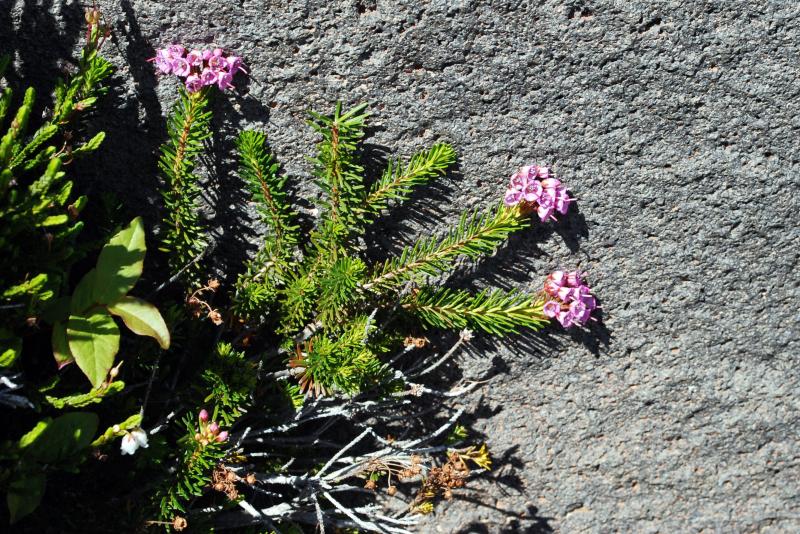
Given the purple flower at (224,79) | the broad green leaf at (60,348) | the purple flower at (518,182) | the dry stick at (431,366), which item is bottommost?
the dry stick at (431,366)

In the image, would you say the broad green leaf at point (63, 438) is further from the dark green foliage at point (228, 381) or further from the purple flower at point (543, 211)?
the purple flower at point (543, 211)

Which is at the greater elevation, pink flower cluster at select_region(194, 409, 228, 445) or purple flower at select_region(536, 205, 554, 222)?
purple flower at select_region(536, 205, 554, 222)

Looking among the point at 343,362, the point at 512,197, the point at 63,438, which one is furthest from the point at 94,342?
the point at 512,197

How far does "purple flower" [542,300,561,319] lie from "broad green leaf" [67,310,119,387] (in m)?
0.99

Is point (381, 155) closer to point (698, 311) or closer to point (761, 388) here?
point (698, 311)

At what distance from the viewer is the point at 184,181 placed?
1.96 metres

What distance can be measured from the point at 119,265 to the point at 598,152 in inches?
44.1

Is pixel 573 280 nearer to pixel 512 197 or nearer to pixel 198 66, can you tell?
pixel 512 197

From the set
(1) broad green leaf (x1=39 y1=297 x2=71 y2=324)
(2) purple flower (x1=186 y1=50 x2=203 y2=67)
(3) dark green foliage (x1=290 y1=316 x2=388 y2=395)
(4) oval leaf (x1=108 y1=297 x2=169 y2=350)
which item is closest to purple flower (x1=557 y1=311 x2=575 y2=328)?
(3) dark green foliage (x1=290 y1=316 x2=388 y2=395)

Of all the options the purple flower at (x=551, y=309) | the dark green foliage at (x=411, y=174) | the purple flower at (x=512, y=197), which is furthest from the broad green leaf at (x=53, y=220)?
the purple flower at (x=551, y=309)

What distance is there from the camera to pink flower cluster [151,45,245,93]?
6.18ft

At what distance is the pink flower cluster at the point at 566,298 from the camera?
A: 6.79 ft

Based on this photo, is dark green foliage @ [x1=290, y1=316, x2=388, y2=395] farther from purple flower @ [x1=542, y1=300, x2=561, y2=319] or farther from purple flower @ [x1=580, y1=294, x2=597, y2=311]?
purple flower @ [x1=580, y1=294, x2=597, y2=311]

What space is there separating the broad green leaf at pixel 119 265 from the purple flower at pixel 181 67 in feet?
1.14
